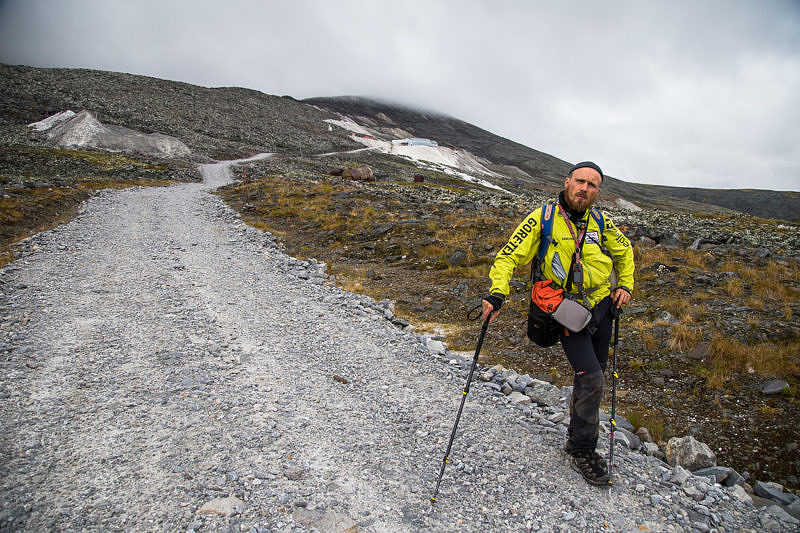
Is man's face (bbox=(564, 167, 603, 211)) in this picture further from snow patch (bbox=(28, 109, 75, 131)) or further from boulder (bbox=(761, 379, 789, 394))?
snow patch (bbox=(28, 109, 75, 131))

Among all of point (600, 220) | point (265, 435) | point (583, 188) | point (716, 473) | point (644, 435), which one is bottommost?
point (265, 435)

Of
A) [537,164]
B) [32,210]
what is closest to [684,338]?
[32,210]

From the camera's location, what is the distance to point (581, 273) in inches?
167

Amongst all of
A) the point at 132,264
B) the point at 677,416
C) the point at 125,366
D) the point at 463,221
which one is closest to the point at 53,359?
the point at 125,366

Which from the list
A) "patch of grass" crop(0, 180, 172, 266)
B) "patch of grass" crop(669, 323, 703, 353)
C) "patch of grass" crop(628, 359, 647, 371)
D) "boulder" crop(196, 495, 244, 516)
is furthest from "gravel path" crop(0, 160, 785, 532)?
"patch of grass" crop(0, 180, 172, 266)

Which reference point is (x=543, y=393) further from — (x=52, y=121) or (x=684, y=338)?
(x=52, y=121)

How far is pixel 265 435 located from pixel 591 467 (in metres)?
3.72

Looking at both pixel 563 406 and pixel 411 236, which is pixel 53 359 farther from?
pixel 411 236

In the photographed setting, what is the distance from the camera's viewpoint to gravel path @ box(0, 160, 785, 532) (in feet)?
11.8

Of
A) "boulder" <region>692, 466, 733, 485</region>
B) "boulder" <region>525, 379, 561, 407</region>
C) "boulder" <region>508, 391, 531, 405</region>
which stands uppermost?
"boulder" <region>692, 466, 733, 485</region>

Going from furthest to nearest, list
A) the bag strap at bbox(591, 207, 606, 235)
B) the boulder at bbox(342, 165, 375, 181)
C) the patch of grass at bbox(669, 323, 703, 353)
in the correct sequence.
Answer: the boulder at bbox(342, 165, 375, 181) < the patch of grass at bbox(669, 323, 703, 353) < the bag strap at bbox(591, 207, 606, 235)

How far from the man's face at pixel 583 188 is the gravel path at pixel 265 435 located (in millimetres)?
3008

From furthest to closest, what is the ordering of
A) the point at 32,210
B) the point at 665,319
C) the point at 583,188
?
the point at 32,210, the point at 665,319, the point at 583,188

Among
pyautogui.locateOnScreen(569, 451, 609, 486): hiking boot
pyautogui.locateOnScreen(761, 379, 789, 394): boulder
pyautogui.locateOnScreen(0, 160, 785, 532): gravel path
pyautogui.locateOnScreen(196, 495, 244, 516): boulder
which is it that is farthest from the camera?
pyautogui.locateOnScreen(761, 379, 789, 394): boulder
